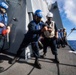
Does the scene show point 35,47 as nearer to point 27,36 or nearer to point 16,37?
point 27,36

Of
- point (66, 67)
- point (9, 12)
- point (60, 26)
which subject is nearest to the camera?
point (66, 67)

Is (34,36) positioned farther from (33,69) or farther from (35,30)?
(33,69)

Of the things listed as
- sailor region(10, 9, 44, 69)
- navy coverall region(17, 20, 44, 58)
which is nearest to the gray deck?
sailor region(10, 9, 44, 69)

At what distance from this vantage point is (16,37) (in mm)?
6195

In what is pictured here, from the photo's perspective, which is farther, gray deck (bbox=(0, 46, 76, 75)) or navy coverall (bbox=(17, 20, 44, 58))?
navy coverall (bbox=(17, 20, 44, 58))

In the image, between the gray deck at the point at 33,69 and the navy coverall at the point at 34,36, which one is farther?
the navy coverall at the point at 34,36

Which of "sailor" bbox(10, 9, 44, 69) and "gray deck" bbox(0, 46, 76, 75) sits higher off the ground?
"sailor" bbox(10, 9, 44, 69)

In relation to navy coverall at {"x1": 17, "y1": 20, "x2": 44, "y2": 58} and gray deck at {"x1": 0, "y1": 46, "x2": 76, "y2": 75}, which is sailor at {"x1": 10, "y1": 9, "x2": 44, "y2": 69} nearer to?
navy coverall at {"x1": 17, "y1": 20, "x2": 44, "y2": 58}

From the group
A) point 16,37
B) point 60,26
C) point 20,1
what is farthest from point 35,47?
point 60,26

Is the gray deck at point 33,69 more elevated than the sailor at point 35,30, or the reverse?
the sailor at point 35,30

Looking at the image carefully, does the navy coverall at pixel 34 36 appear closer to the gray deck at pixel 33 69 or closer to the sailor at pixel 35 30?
the sailor at pixel 35 30

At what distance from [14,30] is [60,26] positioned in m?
8.74

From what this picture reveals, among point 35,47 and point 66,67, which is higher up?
point 35,47

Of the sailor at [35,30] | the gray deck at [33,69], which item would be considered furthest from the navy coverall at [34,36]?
the gray deck at [33,69]
